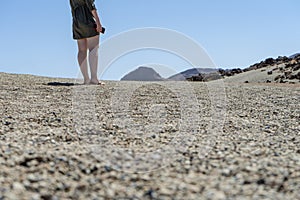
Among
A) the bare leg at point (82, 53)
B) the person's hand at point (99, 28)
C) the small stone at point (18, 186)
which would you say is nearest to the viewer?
the small stone at point (18, 186)

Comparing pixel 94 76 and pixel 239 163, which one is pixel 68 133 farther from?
pixel 94 76

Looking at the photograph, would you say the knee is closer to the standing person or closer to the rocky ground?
the standing person

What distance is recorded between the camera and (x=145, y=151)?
9.49 ft

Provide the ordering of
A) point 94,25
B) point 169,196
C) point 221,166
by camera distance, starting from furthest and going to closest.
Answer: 1. point 94,25
2. point 221,166
3. point 169,196

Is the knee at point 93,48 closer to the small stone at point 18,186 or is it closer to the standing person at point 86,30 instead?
the standing person at point 86,30

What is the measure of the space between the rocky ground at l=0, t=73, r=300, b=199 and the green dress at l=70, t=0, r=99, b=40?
1.92 meters

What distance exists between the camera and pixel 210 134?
357cm

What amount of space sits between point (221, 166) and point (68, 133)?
1427mm

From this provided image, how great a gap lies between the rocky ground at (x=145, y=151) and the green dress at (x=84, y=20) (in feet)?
6.31

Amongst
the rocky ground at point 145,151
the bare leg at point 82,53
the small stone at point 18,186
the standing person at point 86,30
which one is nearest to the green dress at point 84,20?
the standing person at point 86,30

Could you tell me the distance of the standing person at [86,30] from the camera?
705cm

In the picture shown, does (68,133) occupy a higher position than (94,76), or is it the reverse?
(94,76)

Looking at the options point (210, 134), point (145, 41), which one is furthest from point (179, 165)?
point (145, 41)

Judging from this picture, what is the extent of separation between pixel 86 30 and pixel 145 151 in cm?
455
